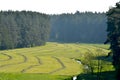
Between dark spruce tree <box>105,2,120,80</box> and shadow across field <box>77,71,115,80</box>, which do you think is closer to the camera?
shadow across field <box>77,71,115,80</box>

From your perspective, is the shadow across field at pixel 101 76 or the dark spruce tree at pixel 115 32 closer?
the shadow across field at pixel 101 76

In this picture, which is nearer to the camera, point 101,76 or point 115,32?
point 101,76

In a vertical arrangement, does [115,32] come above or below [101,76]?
above

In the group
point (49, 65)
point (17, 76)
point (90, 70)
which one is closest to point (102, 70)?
point (90, 70)

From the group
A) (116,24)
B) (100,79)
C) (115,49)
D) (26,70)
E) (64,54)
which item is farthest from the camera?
(64,54)

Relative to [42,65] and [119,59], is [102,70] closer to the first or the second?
[119,59]

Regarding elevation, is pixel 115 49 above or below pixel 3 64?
above

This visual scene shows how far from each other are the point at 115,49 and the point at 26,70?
3615 centimetres

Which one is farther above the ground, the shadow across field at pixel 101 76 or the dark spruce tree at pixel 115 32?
the dark spruce tree at pixel 115 32

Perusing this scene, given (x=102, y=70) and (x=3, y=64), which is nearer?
(x=102, y=70)

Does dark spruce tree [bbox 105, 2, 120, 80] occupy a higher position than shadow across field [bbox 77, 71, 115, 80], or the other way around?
dark spruce tree [bbox 105, 2, 120, 80]

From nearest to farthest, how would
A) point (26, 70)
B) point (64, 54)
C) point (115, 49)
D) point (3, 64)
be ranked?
point (115, 49)
point (26, 70)
point (3, 64)
point (64, 54)

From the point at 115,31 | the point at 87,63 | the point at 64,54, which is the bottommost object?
the point at 64,54

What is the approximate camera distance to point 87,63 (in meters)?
89.0
